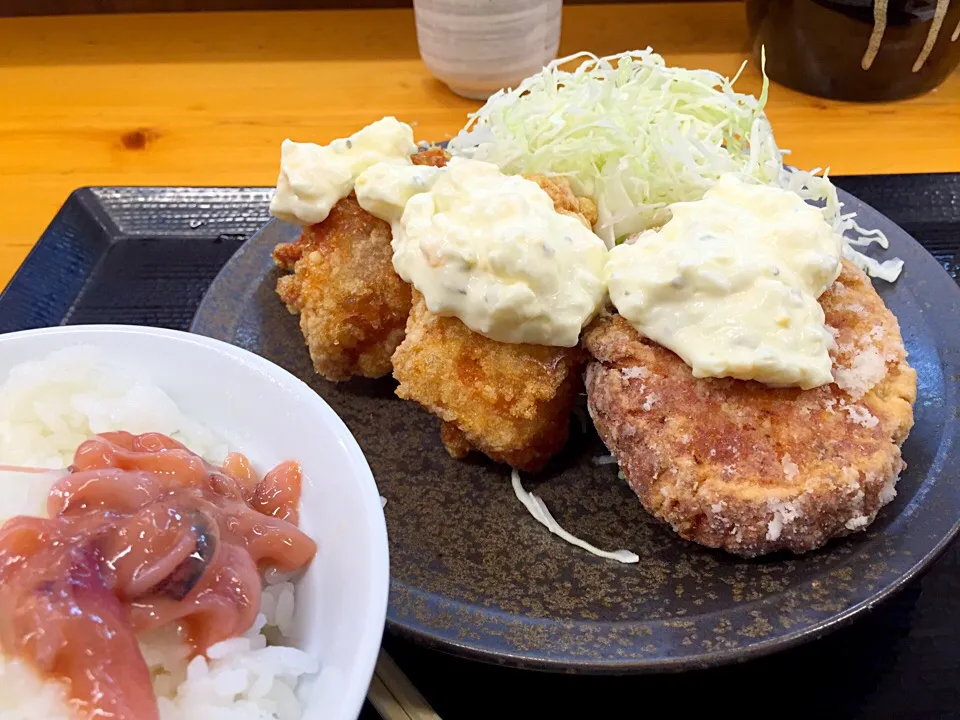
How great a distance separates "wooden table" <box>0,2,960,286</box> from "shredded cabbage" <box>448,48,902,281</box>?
1.10m

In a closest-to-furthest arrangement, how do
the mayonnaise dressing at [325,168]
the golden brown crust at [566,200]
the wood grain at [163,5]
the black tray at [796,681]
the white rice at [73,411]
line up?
1. the white rice at [73,411]
2. the black tray at [796,681]
3. the golden brown crust at [566,200]
4. the mayonnaise dressing at [325,168]
5. the wood grain at [163,5]

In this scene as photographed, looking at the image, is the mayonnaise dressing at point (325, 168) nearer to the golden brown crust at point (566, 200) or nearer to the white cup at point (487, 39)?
the golden brown crust at point (566, 200)

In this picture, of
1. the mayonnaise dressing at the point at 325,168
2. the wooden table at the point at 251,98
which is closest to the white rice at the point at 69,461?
the mayonnaise dressing at the point at 325,168

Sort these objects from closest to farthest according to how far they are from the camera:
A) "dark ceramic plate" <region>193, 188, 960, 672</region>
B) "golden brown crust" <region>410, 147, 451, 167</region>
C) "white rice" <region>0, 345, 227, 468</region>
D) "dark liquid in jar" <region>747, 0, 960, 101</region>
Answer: "white rice" <region>0, 345, 227, 468</region>
"dark ceramic plate" <region>193, 188, 960, 672</region>
"golden brown crust" <region>410, 147, 451, 167</region>
"dark liquid in jar" <region>747, 0, 960, 101</region>

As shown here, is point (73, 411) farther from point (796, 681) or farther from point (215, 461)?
point (796, 681)

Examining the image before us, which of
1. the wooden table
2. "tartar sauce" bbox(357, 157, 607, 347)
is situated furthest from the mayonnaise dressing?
the wooden table

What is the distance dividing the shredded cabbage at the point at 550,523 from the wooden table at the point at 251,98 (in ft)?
6.69

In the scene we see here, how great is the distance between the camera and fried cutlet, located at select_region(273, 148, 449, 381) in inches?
77.3

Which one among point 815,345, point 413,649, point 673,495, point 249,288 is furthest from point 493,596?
point 249,288

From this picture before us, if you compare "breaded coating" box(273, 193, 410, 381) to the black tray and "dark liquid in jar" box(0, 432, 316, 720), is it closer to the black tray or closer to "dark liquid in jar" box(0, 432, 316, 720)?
the black tray

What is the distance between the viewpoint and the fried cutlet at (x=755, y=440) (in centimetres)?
145

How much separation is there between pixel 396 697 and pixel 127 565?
0.74 m

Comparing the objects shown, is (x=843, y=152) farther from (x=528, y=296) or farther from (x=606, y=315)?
(x=528, y=296)

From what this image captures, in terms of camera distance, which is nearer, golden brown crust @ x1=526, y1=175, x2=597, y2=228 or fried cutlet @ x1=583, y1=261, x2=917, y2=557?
fried cutlet @ x1=583, y1=261, x2=917, y2=557
